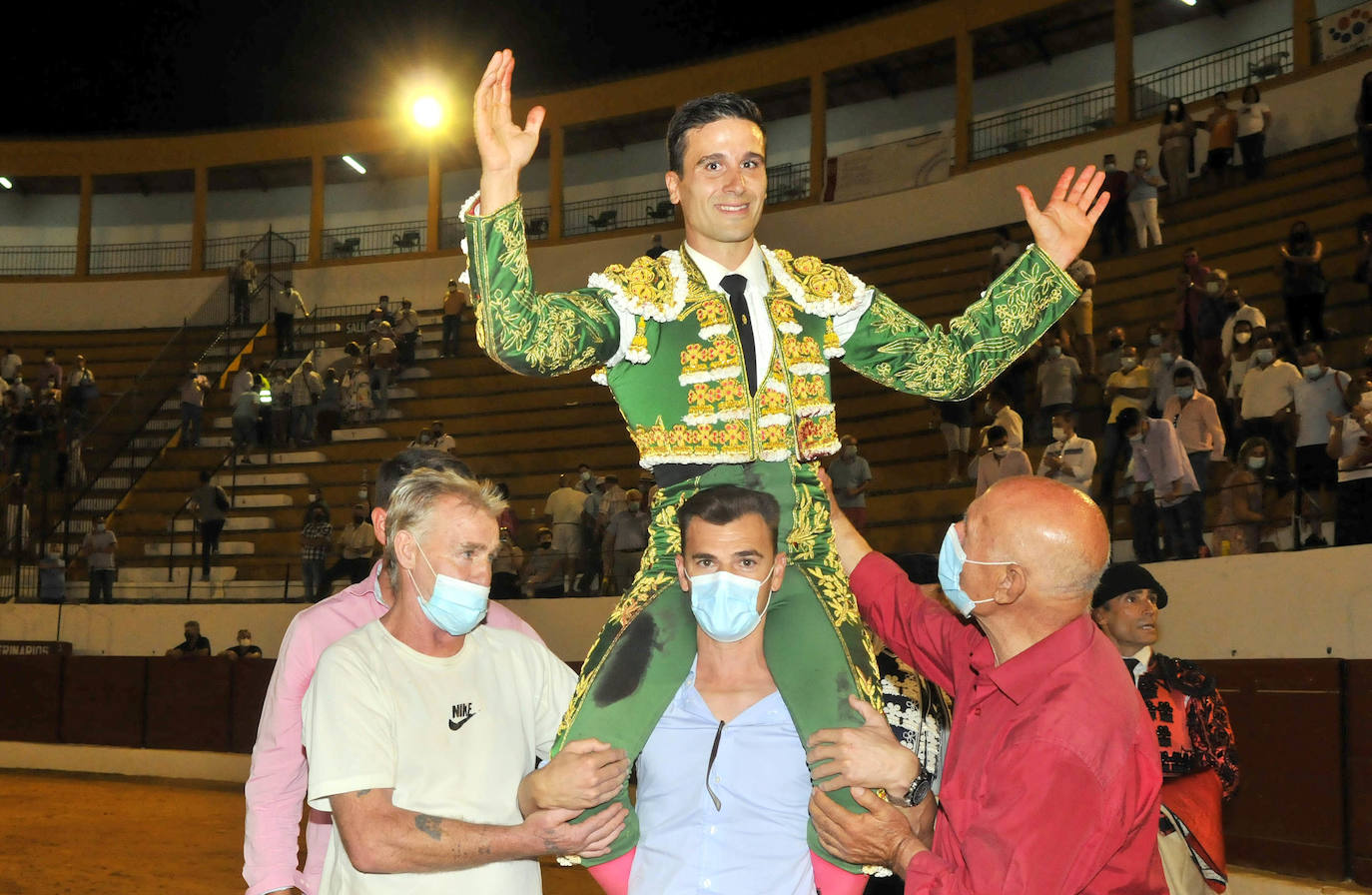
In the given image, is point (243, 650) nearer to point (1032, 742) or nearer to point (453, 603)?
point (453, 603)

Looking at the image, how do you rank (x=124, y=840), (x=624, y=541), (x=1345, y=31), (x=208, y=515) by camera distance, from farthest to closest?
(x=208, y=515) < (x=1345, y=31) < (x=624, y=541) < (x=124, y=840)

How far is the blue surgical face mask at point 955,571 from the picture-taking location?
126 inches

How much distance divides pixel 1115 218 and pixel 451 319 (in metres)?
9.69

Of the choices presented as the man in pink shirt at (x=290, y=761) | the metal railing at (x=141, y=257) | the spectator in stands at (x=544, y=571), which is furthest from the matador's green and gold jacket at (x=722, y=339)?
the metal railing at (x=141, y=257)

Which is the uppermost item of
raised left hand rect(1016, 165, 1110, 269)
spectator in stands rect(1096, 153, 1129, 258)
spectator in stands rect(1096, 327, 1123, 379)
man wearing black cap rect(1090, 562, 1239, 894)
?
spectator in stands rect(1096, 153, 1129, 258)

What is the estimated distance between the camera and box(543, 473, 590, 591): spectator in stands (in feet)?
46.0

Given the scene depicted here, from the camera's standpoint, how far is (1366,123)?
43.9 ft

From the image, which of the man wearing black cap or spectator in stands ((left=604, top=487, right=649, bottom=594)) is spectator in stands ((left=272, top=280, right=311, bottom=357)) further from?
the man wearing black cap

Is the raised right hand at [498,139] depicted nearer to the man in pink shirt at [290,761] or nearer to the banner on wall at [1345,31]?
the man in pink shirt at [290,761]

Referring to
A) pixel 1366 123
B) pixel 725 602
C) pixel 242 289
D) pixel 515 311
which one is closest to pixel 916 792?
pixel 725 602

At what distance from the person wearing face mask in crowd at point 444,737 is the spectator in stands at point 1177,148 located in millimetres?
13980

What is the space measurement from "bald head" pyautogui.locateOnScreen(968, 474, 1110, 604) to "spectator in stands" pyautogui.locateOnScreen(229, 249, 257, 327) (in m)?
22.3

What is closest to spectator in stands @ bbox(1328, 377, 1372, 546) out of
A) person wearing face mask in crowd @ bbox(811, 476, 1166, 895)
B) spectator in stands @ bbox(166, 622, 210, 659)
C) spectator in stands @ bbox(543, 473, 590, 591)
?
person wearing face mask in crowd @ bbox(811, 476, 1166, 895)

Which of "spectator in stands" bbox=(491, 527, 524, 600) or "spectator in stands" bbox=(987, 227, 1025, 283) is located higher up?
"spectator in stands" bbox=(987, 227, 1025, 283)
